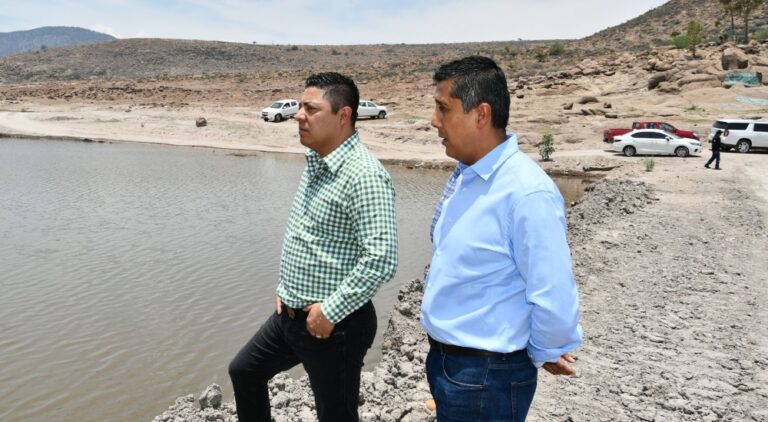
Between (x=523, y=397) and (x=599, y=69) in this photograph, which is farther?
(x=599, y=69)

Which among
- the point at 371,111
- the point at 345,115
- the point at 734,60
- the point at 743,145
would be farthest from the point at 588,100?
the point at 345,115

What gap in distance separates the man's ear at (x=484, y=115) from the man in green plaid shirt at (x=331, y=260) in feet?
2.07

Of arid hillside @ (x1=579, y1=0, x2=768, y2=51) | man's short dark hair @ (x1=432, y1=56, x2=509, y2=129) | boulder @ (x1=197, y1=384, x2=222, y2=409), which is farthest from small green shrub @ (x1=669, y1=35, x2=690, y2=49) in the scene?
man's short dark hair @ (x1=432, y1=56, x2=509, y2=129)

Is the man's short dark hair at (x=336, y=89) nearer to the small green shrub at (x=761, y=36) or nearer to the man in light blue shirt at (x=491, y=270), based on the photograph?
the man in light blue shirt at (x=491, y=270)

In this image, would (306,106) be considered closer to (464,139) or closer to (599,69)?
(464,139)

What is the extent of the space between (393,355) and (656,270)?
175 inches

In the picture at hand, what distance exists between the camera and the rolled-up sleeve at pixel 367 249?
2.71 metres

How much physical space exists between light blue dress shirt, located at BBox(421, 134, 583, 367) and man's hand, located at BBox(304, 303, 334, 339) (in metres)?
0.57

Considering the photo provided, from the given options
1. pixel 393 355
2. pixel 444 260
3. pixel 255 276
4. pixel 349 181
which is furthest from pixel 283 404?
pixel 255 276

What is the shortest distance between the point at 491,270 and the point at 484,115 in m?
0.60

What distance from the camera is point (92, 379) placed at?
19.6 feet

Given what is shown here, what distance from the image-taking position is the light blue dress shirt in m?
2.12

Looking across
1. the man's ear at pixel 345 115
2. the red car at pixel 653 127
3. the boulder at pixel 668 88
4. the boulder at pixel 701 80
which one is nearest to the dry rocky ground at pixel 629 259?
the boulder at pixel 668 88

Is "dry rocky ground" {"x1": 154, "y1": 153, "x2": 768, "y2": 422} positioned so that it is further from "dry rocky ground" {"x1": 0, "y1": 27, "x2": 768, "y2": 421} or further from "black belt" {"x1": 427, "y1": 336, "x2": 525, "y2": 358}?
"black belt" {"x1": 427, "y1": 336, "x2": 525, "y2": 358}
